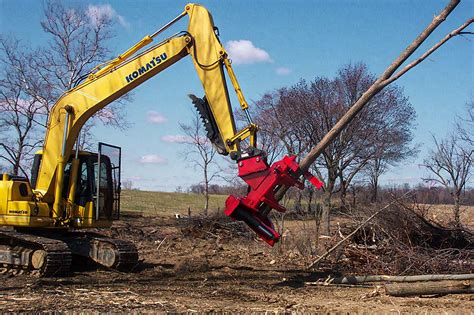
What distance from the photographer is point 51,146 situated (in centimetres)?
1225

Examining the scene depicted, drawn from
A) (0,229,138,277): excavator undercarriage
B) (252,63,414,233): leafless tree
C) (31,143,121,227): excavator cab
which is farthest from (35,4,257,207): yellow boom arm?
(252,63,414,233): leafless tree

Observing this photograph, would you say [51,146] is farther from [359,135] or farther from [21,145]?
[359,135]

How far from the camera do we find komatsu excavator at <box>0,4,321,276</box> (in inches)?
424

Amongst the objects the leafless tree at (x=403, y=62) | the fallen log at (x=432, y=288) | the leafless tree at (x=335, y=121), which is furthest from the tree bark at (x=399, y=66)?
the leafless tree at (x=335, y=121)

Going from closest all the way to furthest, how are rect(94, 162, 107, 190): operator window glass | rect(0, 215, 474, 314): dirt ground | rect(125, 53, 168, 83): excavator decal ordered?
rect(0, 215, 474, 314): dirt ground
rect(125, 53, 168, 83): excavator decal
rect(94, 162, 107, 190): operator window glass

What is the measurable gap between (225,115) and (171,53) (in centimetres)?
195

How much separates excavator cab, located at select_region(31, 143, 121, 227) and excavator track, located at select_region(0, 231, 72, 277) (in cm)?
92

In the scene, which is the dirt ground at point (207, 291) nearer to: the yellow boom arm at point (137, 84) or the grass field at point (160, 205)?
the yellow boom arm at point (137, 84)

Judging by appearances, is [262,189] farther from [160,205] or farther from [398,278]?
[160,205]

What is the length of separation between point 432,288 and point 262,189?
3.42 m

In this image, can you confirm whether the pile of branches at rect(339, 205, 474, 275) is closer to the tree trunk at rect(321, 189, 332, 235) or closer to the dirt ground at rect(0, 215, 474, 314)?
the dirt ground at rect(0, 215, 474, 314)

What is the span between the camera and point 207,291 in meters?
10.0

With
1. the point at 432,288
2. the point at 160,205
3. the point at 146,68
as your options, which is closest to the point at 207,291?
the point at 432,288

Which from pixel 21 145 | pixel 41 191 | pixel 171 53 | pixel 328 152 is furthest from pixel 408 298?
pixel 21 145
